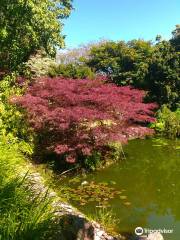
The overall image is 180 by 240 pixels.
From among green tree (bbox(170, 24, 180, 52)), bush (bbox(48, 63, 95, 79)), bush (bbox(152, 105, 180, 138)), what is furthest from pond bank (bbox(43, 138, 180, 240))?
green tree (bbox(170, 24, 180, 52))

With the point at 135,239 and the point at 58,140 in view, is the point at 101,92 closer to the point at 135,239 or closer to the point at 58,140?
the point at 58,140

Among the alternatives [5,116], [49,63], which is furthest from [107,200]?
[49,63]

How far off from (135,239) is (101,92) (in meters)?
5.32

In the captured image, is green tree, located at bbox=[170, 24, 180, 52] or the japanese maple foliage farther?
green tree, located at bbox=[170, 24, 180, 52]

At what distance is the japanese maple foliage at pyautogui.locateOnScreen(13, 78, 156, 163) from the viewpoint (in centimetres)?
1042

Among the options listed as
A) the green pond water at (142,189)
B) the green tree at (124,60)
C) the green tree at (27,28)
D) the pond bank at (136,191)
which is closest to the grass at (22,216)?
the pond bank at (136,191)

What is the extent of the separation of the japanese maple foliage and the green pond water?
96 centimetres

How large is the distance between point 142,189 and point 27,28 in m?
7.25

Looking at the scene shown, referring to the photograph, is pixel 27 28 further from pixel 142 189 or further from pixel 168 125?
pixel 168 125

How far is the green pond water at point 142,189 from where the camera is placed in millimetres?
7988

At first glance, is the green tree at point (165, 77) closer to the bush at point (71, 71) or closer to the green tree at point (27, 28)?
the bush at point (71, 71)

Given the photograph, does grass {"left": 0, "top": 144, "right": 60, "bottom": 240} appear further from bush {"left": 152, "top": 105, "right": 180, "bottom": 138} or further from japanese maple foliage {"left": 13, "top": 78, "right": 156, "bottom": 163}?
bush {"left": 152, "top": 105, "right": 180, "bottom": 138}

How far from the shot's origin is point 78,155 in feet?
36.3

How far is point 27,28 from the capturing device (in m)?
14.0
